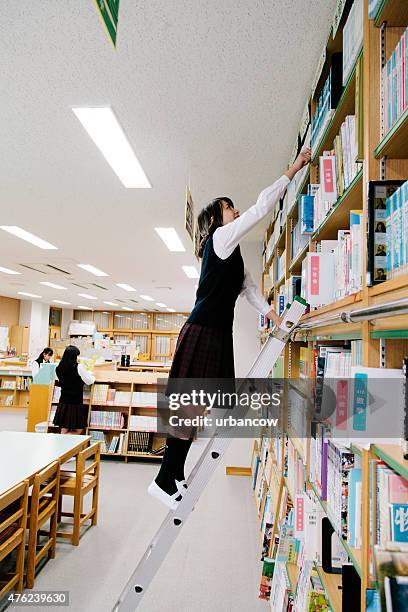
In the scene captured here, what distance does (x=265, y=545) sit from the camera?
3.23 metres

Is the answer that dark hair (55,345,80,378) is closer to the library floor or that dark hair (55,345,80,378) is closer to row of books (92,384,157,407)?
row of books (92,384,157,407)

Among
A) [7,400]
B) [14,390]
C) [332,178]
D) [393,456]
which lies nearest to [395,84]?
[332,178]

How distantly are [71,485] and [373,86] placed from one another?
11.9 ft

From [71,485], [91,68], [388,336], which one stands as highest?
[91,68]

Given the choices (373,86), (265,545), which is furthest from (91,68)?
(265,545)

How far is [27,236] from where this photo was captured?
19.2 ft

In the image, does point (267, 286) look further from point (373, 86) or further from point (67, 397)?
point (373, 86)

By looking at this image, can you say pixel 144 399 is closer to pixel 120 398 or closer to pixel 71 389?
pixel 120 398

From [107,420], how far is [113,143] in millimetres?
4228

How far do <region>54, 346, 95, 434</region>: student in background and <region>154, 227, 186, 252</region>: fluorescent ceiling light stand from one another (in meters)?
1.86

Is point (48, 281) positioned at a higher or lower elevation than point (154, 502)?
higher

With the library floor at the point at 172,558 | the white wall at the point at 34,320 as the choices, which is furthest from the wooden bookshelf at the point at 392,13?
the white wall at the point at 34,320

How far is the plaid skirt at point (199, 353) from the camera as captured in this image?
1980mm

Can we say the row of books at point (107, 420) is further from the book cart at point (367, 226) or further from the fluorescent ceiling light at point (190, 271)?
the book cart at point (367, 226)
